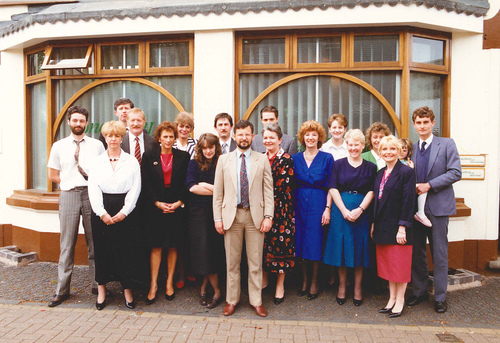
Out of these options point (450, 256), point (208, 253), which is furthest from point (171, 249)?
point (450, 256)

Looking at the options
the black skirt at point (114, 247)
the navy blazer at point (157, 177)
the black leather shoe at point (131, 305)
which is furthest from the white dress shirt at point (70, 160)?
the black leather shoe at point (131, 305)

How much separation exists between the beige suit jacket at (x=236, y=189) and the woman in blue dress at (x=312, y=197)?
0.51 m

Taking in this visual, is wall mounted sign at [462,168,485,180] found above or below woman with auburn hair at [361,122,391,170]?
below

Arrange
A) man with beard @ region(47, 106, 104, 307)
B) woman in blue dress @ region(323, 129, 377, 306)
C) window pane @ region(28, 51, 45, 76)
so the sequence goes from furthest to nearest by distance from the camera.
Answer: window pane @ region(28, 51, 45, 76)
man with beard @ region(47, 106, 104, 307)
woman in blue dress @ region(323, 129, 377, 306)

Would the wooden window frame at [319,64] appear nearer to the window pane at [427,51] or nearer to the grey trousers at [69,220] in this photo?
the window pane at [427,51]

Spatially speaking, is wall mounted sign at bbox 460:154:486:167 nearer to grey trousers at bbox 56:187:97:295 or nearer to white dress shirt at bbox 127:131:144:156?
white dress shirt at bbox 127:131:144:156

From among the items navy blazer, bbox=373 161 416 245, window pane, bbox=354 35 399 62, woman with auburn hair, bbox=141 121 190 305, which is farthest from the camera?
window pane, bbox=354 35 399 62

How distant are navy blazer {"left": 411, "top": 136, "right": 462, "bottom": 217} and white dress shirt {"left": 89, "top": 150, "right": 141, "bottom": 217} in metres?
3.24

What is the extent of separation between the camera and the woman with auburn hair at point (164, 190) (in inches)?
166

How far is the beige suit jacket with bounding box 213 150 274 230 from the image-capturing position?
12.8ft

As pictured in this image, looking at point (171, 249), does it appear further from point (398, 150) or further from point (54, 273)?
point (398, 150)

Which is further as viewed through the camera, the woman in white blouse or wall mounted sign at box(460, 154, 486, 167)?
wall mounted sign at box(460, 154, 486, 167)

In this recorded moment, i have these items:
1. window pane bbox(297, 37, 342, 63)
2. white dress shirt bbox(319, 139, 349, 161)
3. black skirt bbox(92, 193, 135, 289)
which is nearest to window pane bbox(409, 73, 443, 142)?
window pane bbox(297, 37, 342, 63)

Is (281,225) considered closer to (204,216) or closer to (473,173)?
(204,216)
